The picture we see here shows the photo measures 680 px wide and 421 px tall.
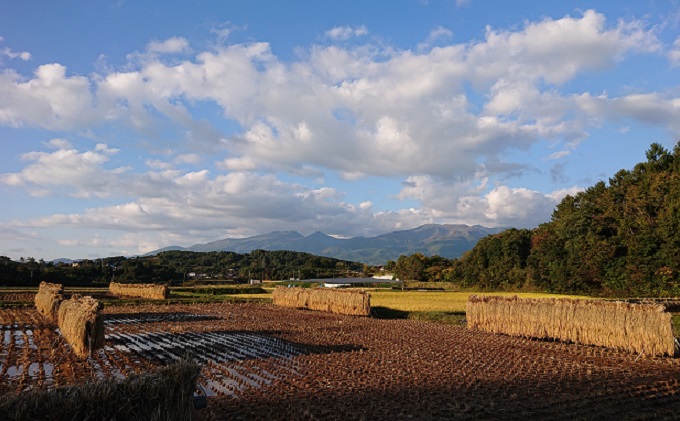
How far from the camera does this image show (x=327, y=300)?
35219 mm

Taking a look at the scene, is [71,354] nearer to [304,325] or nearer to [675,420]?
[304,325]

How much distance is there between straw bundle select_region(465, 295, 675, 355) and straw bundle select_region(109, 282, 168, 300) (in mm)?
33978

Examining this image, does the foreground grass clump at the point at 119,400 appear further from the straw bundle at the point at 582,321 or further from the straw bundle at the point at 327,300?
the straw bundle at the point at 327,300

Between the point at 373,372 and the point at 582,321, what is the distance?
11.1 m

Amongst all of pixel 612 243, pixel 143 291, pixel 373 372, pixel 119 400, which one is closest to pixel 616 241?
pixel 612 243

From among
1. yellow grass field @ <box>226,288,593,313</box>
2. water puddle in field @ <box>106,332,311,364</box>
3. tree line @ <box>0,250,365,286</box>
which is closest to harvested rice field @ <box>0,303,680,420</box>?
water puddle in field @ <box>106,332,311,364</box>

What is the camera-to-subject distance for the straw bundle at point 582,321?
16250mm

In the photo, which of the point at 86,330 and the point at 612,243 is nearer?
the point at 86,330

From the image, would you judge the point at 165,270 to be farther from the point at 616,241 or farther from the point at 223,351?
the point at 223,351

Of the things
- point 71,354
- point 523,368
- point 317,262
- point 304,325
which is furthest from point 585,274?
point 317,262

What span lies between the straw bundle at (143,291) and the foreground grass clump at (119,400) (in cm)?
4440

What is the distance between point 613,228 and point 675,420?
50.3 m

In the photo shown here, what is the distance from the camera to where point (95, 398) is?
469 centimetres

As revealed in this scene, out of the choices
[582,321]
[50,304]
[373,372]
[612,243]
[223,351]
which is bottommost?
[223,351]
